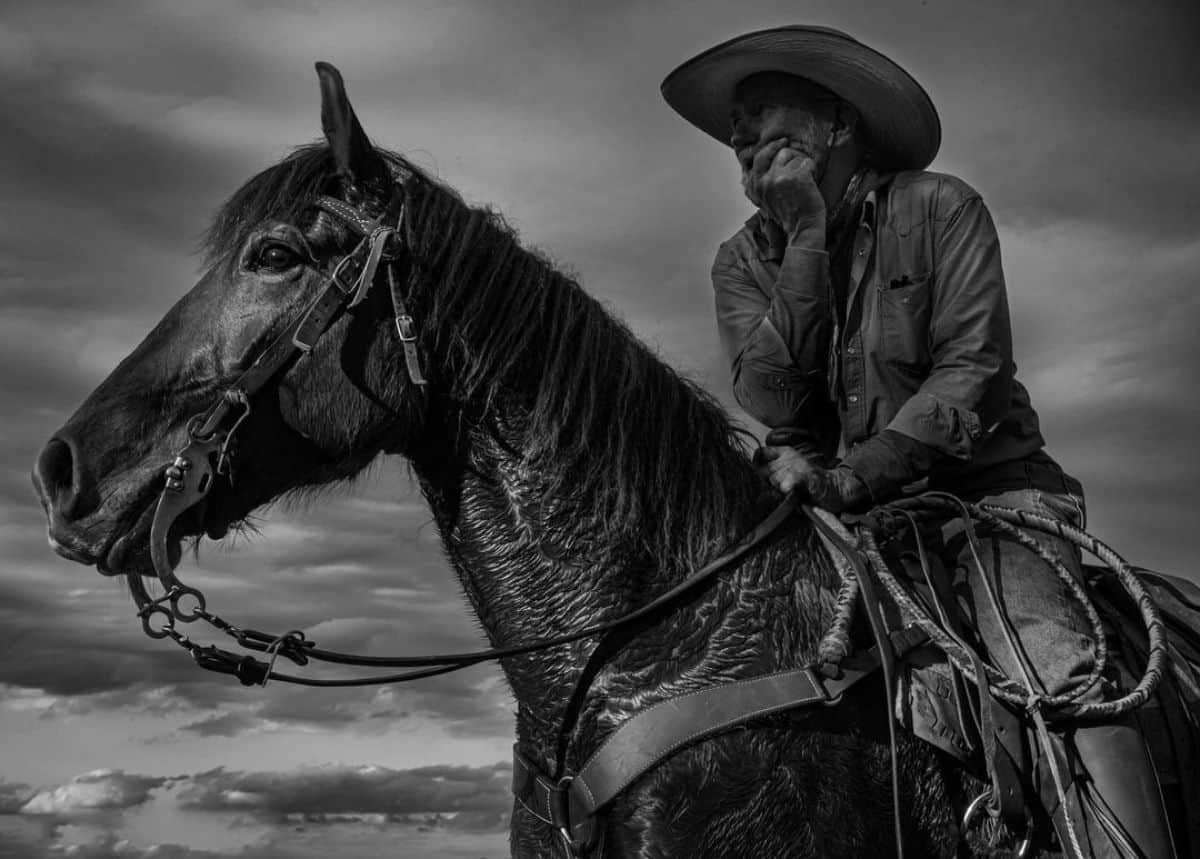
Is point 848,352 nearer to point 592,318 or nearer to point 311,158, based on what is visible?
point 592,318

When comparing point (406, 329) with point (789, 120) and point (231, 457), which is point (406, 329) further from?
point (789, 120)

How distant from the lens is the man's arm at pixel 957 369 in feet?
16.5

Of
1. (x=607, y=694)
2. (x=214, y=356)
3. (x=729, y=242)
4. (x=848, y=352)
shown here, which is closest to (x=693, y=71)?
(x=729, y=242)

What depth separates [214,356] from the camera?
4688 mm

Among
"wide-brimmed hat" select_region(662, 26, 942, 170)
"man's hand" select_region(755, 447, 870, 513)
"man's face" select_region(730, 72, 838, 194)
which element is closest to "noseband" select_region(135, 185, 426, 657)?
"man's hand" select_region(755, 447, 870, 513)

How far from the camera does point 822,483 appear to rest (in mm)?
4852

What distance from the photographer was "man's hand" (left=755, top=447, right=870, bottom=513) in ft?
15.8

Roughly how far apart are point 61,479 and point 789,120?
146 inches

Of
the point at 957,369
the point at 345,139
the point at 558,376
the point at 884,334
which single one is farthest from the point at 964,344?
the point at 345,139

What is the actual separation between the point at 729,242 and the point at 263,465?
2.76 metres

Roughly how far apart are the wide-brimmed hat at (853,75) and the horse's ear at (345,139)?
7.13 ft

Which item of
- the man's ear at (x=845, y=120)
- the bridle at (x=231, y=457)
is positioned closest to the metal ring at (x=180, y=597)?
the bridle at (x=231, y=457)

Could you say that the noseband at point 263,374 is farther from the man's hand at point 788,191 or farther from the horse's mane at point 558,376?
the man's hand at point 788,191

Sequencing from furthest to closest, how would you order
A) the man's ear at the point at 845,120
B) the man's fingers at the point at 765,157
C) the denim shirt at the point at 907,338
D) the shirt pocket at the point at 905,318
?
the man's ear at the point at 845,120 < the man's fingers at the point at 765,157 < the shirt pocket at the point at 905,318 < the denim shirt at the point at 907,338
